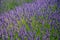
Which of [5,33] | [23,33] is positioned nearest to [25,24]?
[23,33]

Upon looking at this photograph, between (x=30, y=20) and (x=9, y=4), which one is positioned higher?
(x=9, y=4)

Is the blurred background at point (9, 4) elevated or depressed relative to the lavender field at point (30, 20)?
elevated

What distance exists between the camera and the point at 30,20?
1.46 metres

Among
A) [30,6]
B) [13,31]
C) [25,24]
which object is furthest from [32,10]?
[13,31]

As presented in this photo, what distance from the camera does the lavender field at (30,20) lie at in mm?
1382

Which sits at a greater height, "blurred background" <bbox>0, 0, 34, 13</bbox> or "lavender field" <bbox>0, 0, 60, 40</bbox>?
"blurred background" <bbox>0, 0, 34, 13</bbox>

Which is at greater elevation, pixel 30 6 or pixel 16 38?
pixel 30 6

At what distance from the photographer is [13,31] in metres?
1.38

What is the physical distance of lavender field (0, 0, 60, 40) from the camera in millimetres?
1382

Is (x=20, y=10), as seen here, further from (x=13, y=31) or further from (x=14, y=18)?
(x=13, y=31)

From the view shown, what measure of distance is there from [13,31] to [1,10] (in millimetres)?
222

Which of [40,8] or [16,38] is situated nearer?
[16,38]

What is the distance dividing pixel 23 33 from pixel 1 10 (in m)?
0.29

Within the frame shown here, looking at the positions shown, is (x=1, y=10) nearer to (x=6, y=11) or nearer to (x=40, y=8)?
(x=6, y=11)
